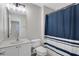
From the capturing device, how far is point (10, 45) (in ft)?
3.31

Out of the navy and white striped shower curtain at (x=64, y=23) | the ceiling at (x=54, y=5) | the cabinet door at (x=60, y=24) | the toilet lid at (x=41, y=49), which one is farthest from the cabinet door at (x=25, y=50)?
the ceiling at (x=54, y=5)

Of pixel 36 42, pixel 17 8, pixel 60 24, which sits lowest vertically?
pixel 36 42

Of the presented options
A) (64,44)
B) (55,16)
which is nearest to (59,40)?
(64,44)

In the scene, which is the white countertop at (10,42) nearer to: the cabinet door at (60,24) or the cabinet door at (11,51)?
the cabinet door at (11,51)

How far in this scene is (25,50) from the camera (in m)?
1.08

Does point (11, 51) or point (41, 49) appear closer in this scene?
point (11, 51)

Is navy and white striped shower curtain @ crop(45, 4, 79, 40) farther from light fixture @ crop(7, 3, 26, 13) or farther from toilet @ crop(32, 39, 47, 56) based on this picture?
light fixture @ crop(7, 3, 26, 13)

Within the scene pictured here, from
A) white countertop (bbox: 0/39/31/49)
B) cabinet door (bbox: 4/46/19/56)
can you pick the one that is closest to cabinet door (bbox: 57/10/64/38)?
white countertop (bbox: 0/39/31/49)

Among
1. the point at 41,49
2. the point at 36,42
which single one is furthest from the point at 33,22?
the point at 41,49

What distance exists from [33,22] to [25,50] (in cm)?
42

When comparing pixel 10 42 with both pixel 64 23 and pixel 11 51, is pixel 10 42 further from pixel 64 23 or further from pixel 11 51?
pixel 64 23

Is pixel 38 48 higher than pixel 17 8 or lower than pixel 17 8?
lower

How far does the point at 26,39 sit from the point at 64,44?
522 millimetres

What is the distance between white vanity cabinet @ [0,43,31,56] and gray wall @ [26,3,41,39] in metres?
0.16
